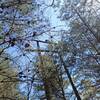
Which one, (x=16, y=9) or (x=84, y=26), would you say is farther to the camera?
(x=84, y=26)

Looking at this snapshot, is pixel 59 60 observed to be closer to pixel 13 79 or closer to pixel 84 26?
pixel 84 26

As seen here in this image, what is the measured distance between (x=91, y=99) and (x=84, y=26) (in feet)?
17.4

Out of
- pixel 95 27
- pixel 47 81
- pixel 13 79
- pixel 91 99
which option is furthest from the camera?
pixel 91 99

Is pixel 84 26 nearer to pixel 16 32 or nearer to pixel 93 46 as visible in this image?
pixel 93 46

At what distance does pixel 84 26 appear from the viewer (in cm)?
1988

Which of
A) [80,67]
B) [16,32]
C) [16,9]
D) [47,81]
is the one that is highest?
[16,9]

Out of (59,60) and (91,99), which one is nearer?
(59,60)

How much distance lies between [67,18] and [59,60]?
316 cm

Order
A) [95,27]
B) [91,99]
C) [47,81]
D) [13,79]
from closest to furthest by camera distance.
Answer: [13,79], [47,81], [95,27], [91,99]

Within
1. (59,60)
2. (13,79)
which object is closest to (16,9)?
(13,79)

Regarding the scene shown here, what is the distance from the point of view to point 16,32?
610cm

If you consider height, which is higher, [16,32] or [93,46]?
[16,32]

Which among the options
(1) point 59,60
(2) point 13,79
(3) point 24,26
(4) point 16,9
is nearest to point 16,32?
(3) point 24,26

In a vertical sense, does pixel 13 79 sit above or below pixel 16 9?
below
